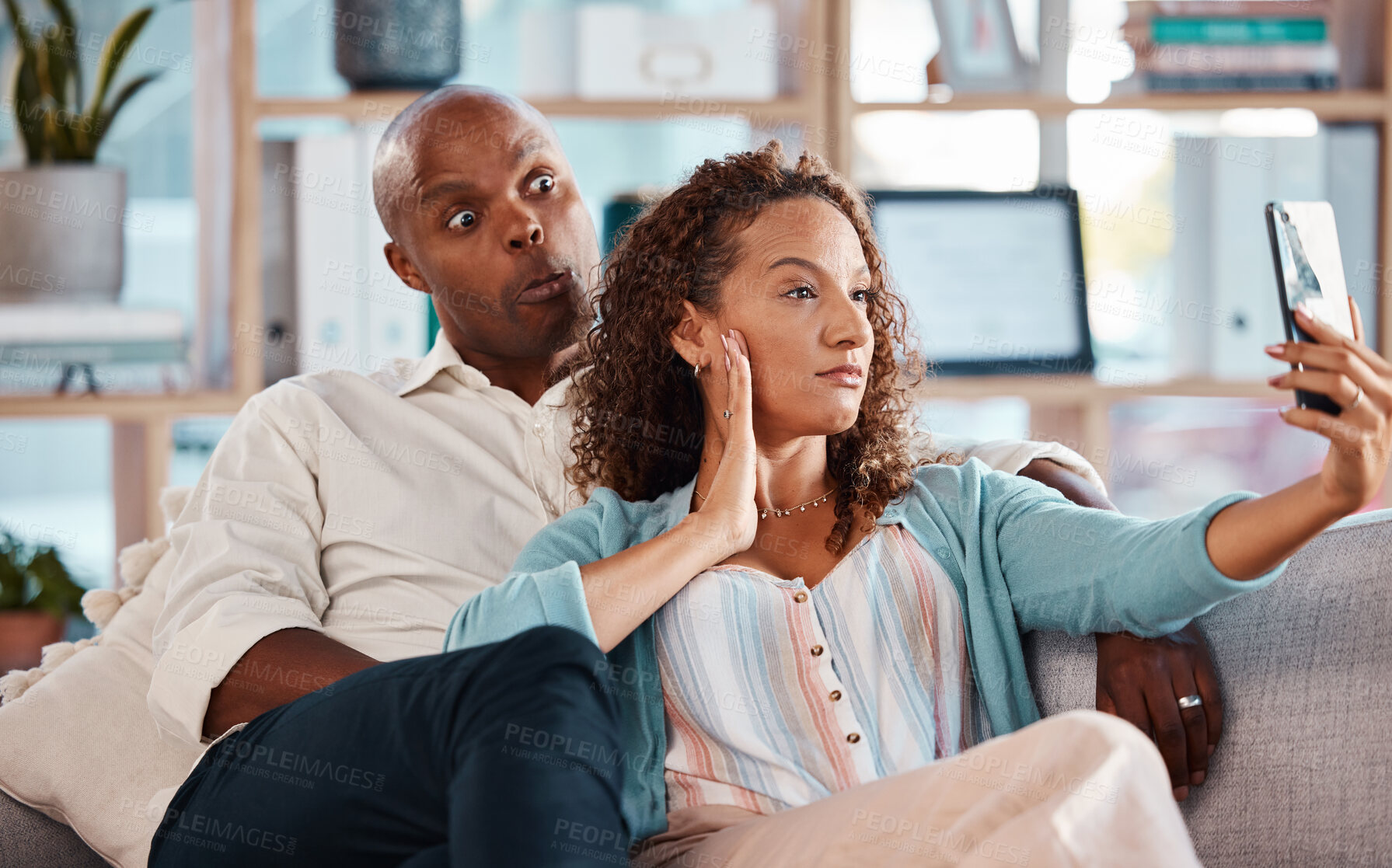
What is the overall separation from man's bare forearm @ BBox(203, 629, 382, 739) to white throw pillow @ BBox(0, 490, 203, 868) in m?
0.10

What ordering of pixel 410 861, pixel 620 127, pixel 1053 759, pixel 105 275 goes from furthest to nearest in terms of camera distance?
pixel 620 127 → pixel 105 275 → pixel 410 861 → pixel 1053 759

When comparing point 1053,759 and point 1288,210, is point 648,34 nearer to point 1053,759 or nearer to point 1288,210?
point 1288,210

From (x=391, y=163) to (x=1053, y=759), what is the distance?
1.34 meters

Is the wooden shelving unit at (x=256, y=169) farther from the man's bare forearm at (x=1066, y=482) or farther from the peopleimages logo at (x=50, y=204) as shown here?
the man's bare forearm at (x=1066, y=482)

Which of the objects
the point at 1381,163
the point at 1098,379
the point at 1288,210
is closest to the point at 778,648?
the point at 1288,210

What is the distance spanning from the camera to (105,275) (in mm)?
2365

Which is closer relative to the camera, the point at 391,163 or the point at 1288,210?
the point at 1288,210

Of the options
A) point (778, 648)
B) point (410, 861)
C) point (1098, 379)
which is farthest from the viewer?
point (1098, 379)

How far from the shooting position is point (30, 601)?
220 centimetres

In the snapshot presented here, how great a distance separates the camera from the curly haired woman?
102cm

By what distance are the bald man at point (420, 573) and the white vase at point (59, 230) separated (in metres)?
0.81

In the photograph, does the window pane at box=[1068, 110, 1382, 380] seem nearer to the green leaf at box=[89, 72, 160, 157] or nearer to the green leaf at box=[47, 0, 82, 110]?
the green leaf at box=[89, 72, 160, 157]

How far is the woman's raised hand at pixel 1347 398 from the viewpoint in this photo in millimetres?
952

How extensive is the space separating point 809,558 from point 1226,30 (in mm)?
1755
